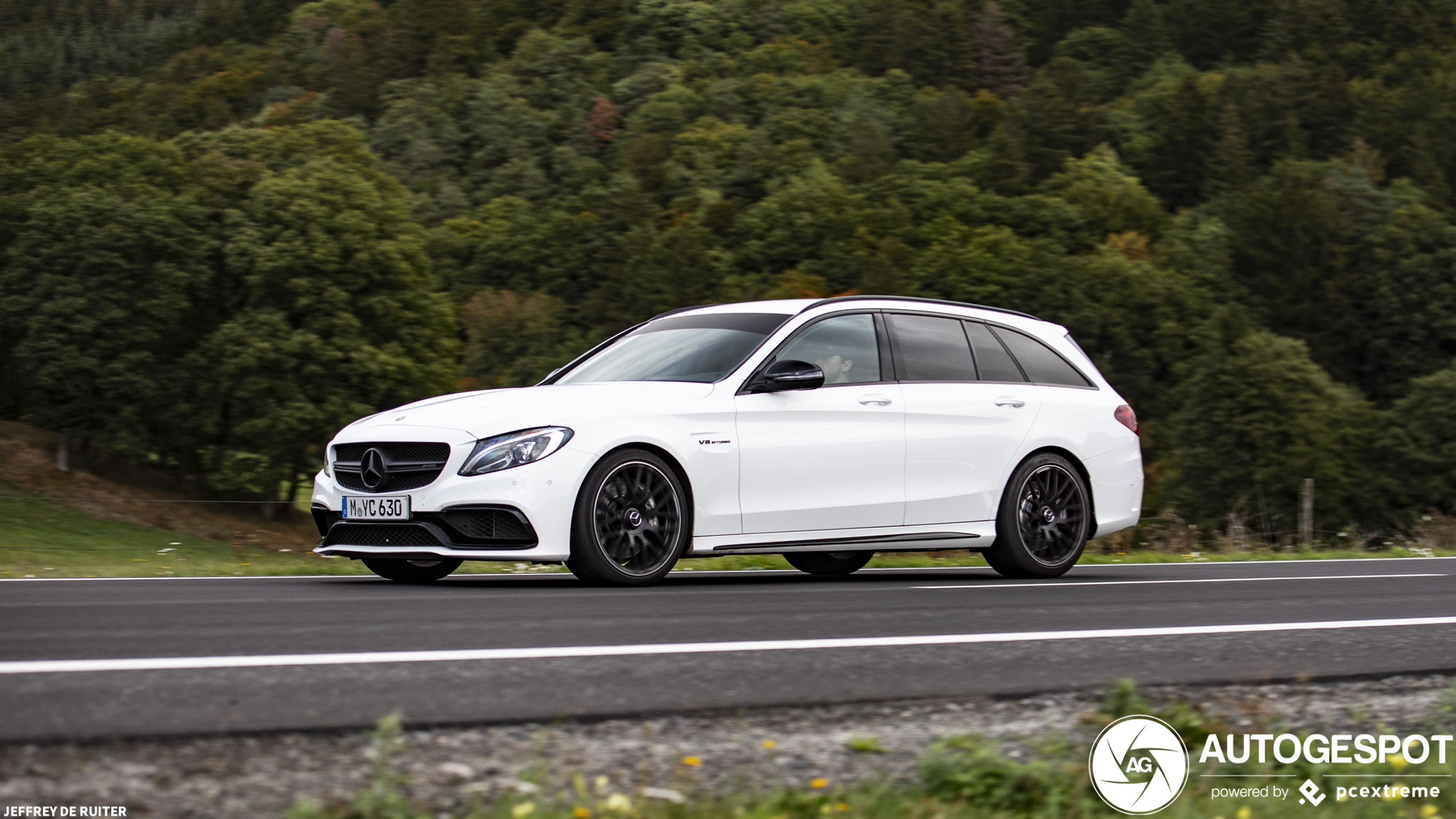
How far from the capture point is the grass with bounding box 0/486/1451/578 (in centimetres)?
1173

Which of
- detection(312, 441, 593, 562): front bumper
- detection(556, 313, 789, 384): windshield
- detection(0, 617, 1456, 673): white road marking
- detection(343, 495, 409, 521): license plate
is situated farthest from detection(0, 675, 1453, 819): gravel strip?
detection(556, 313, 789, 384): windshield

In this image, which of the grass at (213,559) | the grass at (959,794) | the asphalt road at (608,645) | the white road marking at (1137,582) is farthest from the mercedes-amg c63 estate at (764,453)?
the grass at (959,794)

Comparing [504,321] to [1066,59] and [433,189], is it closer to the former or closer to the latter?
[433,189]

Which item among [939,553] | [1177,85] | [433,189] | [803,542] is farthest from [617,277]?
[803,542]

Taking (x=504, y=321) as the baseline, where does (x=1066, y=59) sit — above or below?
above

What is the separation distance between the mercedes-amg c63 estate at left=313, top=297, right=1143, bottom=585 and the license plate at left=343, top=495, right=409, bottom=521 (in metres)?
0.02

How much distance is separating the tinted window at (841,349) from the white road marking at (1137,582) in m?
1.41

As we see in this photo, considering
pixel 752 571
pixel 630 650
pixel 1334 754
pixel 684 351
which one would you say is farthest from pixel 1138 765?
pixel 752 571

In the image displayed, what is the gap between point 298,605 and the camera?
286 inches

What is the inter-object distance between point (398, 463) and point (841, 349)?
114 inches

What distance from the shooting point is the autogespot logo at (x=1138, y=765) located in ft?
12.9

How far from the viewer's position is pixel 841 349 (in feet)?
32.4

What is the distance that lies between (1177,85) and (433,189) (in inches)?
Answer: 2292

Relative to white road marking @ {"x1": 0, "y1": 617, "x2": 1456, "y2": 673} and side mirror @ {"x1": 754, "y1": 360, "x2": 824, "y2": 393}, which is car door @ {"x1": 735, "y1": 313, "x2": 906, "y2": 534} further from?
white road marking @ {"x1": 0, "y1": 617, "x2": 1456, "y2": 673}
